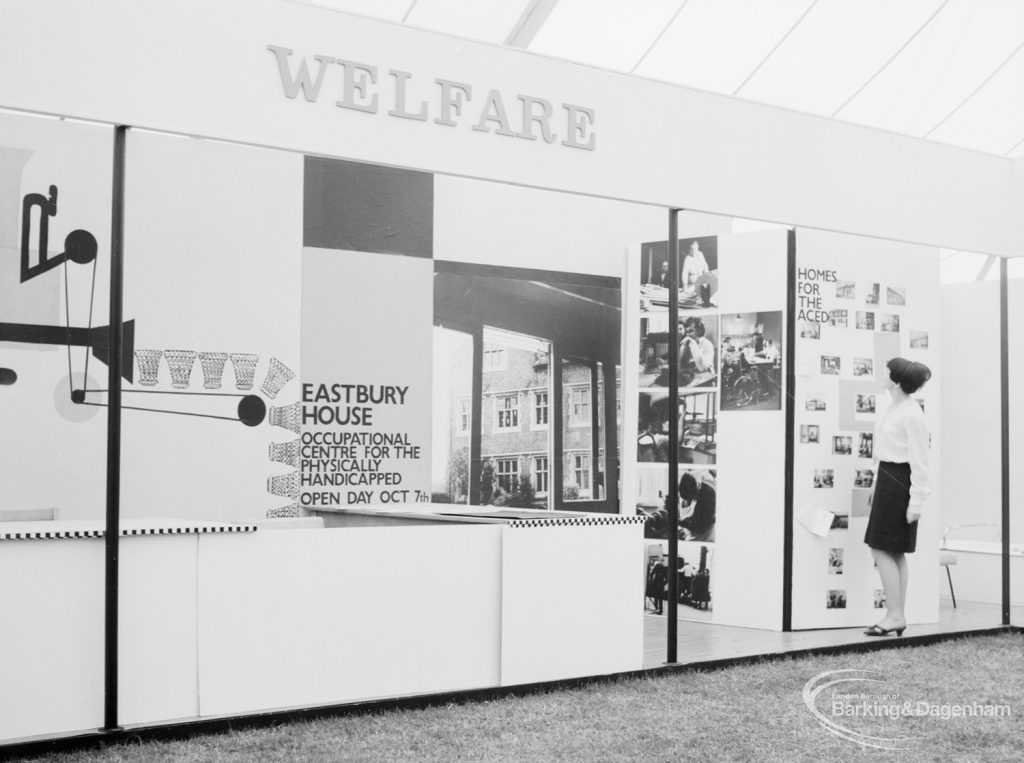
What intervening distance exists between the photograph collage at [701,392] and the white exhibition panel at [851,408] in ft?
0.80

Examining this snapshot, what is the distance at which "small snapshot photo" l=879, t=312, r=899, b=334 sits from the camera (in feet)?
22.1

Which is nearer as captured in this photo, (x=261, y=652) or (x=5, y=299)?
(x=261, y=652)

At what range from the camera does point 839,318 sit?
261 inches

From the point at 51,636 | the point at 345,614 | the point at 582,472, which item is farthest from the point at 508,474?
the point at 51,636

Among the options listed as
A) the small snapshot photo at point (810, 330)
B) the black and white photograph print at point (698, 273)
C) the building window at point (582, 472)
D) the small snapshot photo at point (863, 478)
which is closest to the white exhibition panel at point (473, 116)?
the small snapshot photo at point (810, 330)

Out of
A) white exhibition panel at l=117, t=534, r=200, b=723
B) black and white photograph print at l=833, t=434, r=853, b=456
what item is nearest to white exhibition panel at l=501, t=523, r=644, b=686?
white exhibition panel at l=117, t=534, r=200, b=723

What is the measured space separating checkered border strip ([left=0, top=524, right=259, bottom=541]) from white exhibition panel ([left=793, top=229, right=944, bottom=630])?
3.47m

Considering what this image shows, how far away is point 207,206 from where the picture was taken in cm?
634

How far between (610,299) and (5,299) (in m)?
3.88

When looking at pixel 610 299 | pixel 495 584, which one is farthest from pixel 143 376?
pixel 610 299

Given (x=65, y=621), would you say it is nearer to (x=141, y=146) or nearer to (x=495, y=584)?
(x=495, y=584)

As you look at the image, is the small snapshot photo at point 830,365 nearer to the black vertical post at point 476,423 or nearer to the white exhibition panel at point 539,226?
the white exhibition panel at point 539,226

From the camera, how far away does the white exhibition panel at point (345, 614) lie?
4.06 m

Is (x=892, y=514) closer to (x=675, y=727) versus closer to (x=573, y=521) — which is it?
(x=573, y=521)
